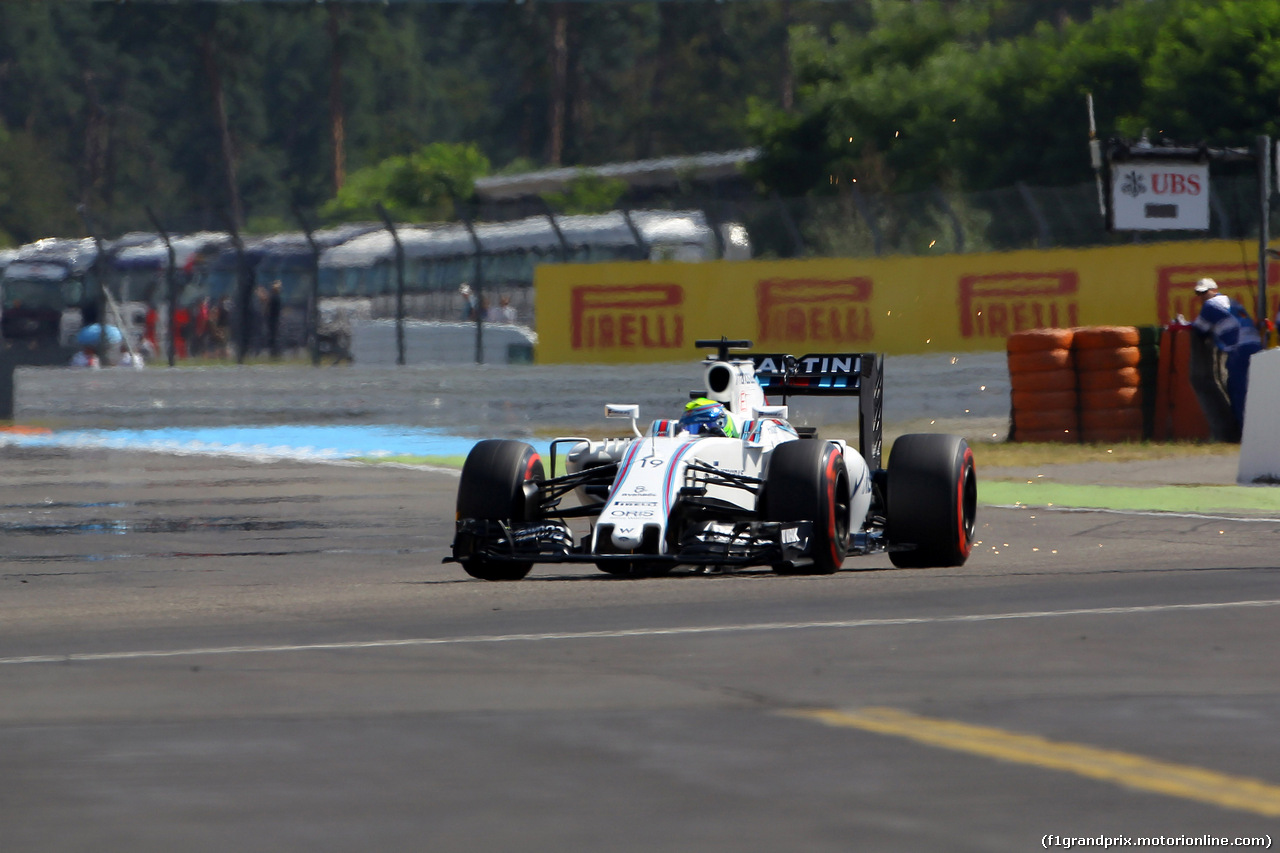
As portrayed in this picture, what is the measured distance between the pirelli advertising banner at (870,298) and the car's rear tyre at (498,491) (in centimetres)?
1560

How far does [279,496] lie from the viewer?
1694cm

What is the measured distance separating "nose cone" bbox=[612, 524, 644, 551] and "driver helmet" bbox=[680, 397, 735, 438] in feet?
3.15

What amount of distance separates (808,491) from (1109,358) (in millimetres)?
11511

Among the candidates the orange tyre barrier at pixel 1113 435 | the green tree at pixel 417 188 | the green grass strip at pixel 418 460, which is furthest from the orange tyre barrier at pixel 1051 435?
the green tree at pixel 417 188

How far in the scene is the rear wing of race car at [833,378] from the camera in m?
11.5

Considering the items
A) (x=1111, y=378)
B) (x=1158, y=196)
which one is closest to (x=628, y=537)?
(x=1111, y=378)

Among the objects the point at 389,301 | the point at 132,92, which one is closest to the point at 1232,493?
the point at 389,301

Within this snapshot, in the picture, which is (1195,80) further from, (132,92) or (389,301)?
(132,92)

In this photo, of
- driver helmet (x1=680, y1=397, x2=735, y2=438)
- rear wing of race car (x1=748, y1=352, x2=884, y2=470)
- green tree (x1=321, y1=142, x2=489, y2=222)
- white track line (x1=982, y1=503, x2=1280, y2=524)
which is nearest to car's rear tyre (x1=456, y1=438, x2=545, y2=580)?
driver helmet (x1=680, y1=397, x2=735, y2=438)

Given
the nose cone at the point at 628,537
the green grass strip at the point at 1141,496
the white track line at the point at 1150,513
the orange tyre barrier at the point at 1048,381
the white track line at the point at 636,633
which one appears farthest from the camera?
the orange tyre barrier at the point at 1048,381

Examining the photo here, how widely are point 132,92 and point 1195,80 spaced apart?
2507 inches

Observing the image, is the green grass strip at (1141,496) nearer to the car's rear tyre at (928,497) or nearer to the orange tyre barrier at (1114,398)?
the orange tyre barrier at (1114,398)

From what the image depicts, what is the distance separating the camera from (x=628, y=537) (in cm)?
1007

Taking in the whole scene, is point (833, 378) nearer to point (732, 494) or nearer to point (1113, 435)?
point (732, 494)
